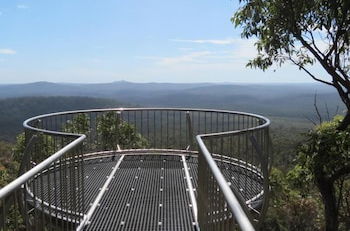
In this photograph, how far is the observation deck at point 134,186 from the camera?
3.21 metres

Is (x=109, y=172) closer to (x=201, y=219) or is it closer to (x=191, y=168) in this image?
(x=191, y=168)

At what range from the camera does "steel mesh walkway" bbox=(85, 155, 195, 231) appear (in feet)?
15.5

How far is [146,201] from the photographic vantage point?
18.1ft

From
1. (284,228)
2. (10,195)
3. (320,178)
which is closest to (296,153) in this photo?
(320,178)

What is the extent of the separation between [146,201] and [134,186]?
74 cm

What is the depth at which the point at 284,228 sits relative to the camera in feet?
107

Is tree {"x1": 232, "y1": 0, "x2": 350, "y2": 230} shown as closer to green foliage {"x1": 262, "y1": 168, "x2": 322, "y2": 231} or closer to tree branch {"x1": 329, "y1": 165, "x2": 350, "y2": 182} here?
tree branch {"x1": 329, "y1": 165, "x2": 350, "y2": 182}

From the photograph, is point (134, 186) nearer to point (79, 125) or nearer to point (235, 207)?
point (79, 125)

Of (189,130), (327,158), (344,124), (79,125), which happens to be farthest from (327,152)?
(79,125)

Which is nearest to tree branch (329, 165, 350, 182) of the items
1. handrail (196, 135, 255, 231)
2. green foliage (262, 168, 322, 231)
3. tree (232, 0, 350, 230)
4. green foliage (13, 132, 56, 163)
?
tree (232, 0, 350, 230)

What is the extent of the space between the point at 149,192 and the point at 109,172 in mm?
1458

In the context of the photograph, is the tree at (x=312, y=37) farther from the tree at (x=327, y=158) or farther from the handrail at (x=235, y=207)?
the handrail at (x=235, y=207)

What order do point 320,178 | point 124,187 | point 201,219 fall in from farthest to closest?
point 320,178, point 124,187, point 201,219

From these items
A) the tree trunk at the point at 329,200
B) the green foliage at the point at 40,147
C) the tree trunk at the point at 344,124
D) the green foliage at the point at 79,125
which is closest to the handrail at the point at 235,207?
the green foliage at the point at 40,147
